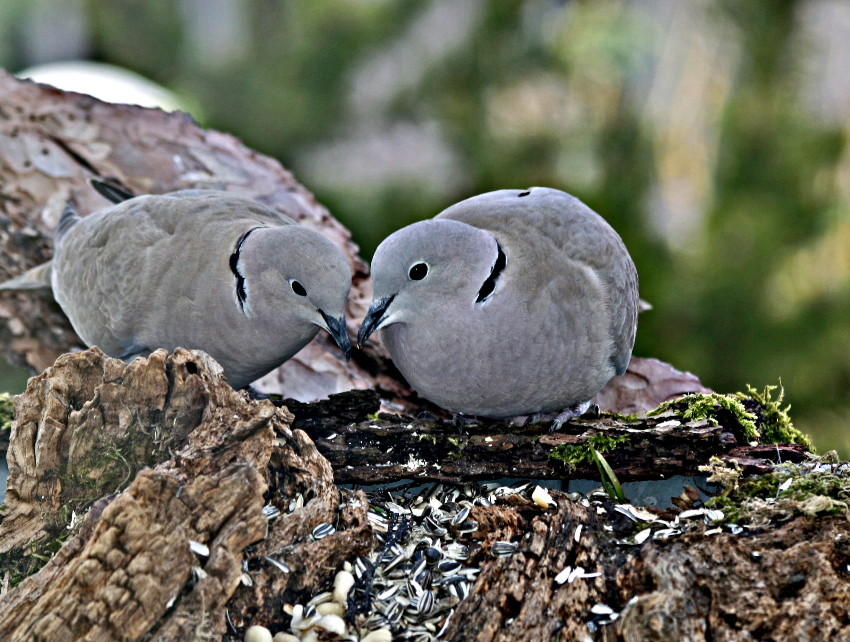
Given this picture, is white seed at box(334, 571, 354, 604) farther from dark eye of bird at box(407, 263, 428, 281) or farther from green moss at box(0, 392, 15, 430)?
green moss at box(0, 392, 15, 430)

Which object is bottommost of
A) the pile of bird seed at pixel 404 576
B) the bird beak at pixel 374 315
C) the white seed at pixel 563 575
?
the pile of bird seed at pixel 404 576

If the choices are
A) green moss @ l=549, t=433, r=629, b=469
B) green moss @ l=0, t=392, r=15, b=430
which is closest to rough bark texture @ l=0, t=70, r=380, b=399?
green moss @ l=0, t=392, r=15, b=430

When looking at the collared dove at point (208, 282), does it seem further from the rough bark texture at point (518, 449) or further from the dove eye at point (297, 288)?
the rough bark texture at point (518, 449)

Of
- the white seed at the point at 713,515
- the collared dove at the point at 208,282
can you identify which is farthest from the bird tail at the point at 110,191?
the white seed at the point at 713,515

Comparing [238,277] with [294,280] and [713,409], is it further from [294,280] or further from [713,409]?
[713,409]

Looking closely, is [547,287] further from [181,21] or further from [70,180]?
[181,21]

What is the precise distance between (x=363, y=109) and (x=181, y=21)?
141 cm

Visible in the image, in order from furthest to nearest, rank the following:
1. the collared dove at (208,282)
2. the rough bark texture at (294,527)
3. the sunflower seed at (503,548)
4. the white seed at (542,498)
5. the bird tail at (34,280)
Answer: the bird tail at (34,280), the collared dove at (208,282), the white seed at (542,498), the sunflower seed at (503,548), the rough bark texture at (294,527)

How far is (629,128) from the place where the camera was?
4.45 m

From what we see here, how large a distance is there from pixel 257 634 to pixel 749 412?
1.39 meters

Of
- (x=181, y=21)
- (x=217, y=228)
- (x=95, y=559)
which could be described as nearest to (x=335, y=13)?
(x=181, y=21)

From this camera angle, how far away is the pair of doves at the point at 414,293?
81.3 inches

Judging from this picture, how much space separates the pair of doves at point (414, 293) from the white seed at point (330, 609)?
65cm

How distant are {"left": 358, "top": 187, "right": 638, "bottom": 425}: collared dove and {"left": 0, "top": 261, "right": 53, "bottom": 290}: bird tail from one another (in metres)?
1.44
